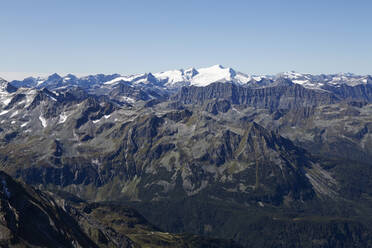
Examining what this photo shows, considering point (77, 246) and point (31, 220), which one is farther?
point (77, 246)

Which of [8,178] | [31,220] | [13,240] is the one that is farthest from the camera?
[8,178]

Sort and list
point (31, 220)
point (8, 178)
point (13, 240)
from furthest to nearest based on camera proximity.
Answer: point (8, 178) → point (31, 220) → point (13, 240)

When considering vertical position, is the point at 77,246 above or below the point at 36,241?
below

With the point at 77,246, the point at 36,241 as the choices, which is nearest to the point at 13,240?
the point at 36,241

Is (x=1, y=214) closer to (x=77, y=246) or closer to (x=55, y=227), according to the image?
(x=55, y=227)

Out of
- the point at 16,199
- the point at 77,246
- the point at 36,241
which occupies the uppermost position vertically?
the point at 16,199

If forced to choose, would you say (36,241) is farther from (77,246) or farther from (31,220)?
(77,246)

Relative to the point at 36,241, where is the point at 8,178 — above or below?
above

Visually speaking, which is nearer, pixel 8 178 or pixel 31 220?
pixel 31 220

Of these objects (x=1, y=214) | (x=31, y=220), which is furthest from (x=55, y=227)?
(x=1, y=214)
